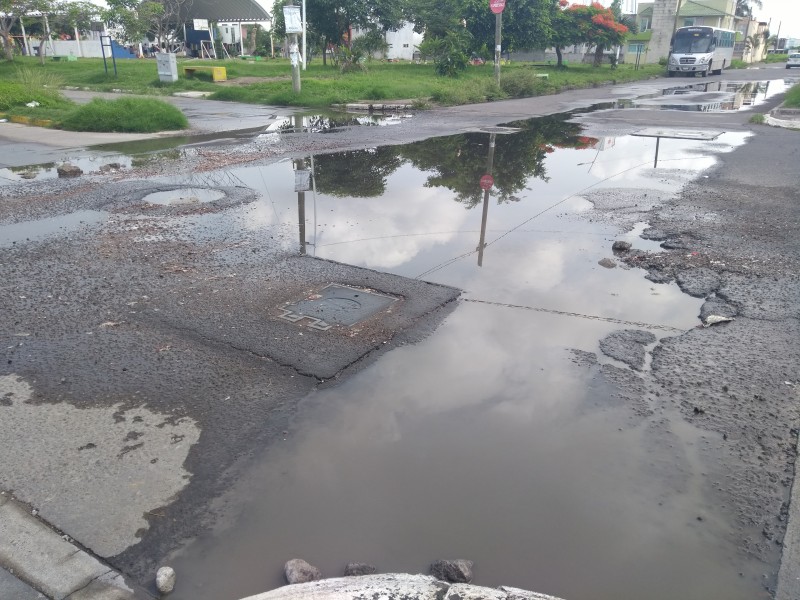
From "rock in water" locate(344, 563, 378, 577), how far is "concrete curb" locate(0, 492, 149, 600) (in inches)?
32.7

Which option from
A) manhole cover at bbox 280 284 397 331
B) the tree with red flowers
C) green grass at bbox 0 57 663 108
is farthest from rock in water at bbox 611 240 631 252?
the tree with red flowers

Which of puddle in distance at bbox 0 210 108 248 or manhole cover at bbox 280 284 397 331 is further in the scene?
puddle in distance at bbox 0 210 108 248

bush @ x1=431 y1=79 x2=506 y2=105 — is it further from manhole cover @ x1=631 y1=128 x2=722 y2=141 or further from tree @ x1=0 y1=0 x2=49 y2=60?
tree @ x1=0 y1=0 x2=49 y2=60

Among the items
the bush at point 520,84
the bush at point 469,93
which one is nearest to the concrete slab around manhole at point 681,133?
the bush at point 469,93

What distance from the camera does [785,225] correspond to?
25.8 ft

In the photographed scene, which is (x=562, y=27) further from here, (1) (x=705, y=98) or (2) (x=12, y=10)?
(2) (x=12, y=10)

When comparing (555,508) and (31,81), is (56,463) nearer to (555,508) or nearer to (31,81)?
(555,508)

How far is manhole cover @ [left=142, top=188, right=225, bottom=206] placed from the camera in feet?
28.9

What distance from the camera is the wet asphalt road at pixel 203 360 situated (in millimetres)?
3268

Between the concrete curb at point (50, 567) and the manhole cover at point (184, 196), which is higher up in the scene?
the manhole cover at point (184, 196)

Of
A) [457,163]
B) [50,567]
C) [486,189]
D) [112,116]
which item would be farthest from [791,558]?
[112,116]

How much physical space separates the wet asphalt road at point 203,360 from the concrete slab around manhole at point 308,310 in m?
0.02

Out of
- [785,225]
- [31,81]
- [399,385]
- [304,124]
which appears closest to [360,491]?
[399,385]

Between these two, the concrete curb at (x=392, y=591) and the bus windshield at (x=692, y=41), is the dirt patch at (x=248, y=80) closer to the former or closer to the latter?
the concrete curb at (x=392, y=591)
